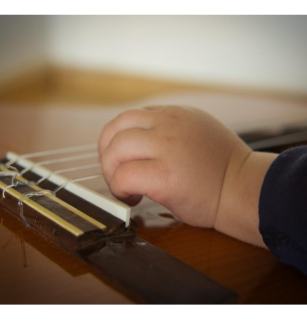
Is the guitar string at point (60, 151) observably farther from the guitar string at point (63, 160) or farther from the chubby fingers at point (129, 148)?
the chubby fingers at point (129, 148)

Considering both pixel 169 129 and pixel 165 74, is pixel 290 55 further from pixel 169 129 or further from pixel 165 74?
pixel 169 129

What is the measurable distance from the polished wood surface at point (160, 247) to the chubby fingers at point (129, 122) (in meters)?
0.12

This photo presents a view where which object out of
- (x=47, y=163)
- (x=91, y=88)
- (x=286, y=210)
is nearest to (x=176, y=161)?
(x=286, y=210)

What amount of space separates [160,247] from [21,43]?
59.6 inches

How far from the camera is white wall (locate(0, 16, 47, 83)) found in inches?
62.9

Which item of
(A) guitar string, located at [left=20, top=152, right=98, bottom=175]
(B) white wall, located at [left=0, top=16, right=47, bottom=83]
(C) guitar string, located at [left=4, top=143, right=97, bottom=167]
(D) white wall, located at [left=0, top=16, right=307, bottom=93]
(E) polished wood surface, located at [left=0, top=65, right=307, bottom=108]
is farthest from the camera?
(D) white wall, located at [left=0, top=16, right=307, bottom=93]

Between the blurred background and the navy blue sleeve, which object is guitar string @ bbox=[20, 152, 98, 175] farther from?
the blurred background

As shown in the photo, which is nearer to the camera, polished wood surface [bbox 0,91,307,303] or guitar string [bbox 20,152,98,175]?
polished wood surface [bbox 0,91,307,303]

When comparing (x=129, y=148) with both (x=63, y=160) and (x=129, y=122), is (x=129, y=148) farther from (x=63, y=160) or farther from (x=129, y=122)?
(x=63, y=160)

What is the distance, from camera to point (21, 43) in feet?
5.54

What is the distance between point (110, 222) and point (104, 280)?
0.27ft

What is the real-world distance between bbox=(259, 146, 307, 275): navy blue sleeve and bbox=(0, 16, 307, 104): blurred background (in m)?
1.14

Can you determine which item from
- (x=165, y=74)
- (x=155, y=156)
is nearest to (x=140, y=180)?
(x=155, y=156)

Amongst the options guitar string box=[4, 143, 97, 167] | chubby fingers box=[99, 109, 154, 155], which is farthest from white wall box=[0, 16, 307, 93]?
chubby fingers box=[99, 109, 154, 155]
